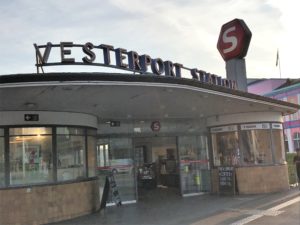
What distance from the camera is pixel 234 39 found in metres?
18.8

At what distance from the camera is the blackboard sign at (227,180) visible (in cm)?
1487

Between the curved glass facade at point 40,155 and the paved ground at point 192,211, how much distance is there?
1.35 m

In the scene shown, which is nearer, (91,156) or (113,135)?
(91,156)

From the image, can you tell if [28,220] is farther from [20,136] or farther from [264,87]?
[264,87]

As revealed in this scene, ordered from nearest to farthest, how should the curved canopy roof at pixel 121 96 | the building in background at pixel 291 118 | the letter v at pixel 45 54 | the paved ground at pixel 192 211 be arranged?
the curved canopy roof at pixel 121 96 < the letter v at pixel 45 54 < the paved ground at pixel 192 211 < the building in background at pixel 291 118

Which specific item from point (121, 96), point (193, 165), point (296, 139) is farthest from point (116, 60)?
point (296, 139)

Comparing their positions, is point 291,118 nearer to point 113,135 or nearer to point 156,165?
point 156,165

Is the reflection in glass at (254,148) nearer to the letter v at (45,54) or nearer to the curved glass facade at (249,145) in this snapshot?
the curved glass facade at (249,145)

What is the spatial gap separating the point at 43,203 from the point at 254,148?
25.7 feet

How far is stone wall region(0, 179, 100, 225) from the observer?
34.5 feet

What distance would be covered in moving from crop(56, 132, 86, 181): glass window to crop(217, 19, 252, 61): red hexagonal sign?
9.04 meters

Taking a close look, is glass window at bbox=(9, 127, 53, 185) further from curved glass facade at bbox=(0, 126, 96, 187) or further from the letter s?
the letter s

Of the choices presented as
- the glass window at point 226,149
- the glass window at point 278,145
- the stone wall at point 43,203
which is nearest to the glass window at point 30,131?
the stone wall at point 43,203

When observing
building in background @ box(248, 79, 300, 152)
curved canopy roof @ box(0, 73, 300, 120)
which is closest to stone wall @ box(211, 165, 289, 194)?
curved canopy roof @ box(0, 73, 300, 120)
